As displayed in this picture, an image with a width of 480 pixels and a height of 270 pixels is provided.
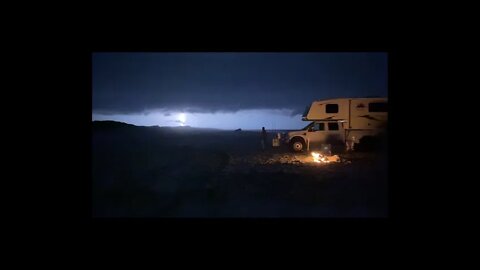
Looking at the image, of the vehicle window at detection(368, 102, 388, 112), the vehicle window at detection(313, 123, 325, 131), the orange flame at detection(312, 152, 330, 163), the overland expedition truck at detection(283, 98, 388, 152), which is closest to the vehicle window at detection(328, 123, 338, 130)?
the overland expedition truck at detection(283, 98, 388, 152)

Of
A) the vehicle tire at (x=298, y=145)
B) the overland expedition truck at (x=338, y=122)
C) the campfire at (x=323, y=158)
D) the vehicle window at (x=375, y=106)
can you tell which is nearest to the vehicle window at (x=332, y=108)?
the overland expedition truck at (x=338, y=122)

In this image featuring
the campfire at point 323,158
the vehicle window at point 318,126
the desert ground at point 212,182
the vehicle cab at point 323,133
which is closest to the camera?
the desert ground at point 212,182

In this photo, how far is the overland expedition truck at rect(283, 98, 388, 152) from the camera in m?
6.33

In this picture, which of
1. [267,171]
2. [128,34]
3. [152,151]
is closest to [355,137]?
[267,171]

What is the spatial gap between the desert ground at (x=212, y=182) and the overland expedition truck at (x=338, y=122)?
2147mm

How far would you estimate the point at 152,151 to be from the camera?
414 centimetres

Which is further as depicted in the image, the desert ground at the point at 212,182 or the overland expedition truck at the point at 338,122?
the overland expedition truck at the point at 338,122

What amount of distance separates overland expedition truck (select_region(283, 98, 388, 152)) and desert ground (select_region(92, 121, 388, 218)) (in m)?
2.15

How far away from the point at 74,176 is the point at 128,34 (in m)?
1.45

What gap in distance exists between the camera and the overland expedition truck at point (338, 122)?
6.33 m

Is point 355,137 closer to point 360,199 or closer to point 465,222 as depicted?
point 360,199

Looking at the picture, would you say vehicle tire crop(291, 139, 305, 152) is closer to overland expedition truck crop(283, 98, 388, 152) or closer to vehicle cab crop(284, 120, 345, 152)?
overland expedition truck crop(283, 98, 388, 152)

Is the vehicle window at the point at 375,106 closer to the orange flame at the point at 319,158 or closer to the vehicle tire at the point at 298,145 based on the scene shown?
the vehicle tire at the point at 298,145

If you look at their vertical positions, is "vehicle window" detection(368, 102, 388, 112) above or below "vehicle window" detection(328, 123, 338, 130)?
above
